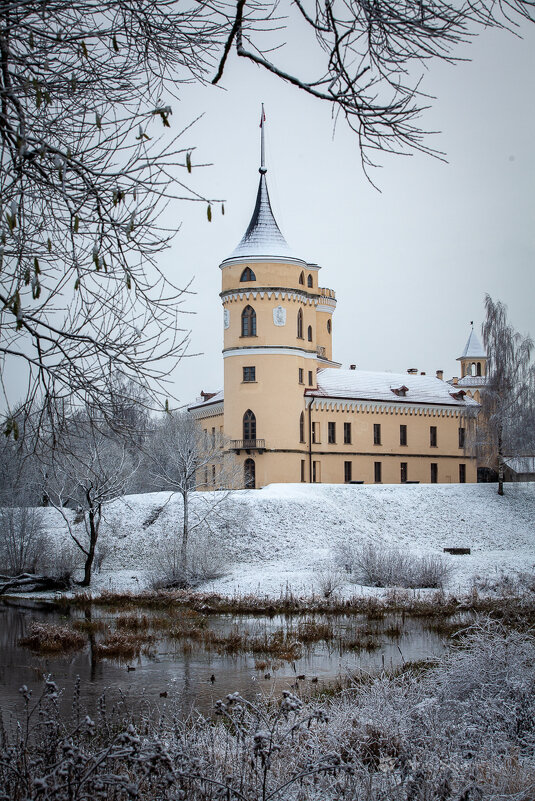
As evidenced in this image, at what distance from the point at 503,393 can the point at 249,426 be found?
13.4 meters

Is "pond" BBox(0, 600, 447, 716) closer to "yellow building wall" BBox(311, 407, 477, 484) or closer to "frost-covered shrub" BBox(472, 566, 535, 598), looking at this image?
"frost-covered shrub" BBox(472, 566, 535, 598)

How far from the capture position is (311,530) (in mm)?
34719

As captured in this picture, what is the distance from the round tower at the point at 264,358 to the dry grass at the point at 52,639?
28661 mm

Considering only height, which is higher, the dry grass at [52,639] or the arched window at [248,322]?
the arched window at [248,322]

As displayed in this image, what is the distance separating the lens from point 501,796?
5621mm

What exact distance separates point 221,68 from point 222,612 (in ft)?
58.6

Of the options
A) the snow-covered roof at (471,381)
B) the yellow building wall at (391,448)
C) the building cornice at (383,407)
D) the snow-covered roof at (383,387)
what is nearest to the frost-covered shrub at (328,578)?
the yellow building wall at (391,448)

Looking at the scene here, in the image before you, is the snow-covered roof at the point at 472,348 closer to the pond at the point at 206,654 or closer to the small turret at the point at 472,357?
the small turret at the point at 472,357

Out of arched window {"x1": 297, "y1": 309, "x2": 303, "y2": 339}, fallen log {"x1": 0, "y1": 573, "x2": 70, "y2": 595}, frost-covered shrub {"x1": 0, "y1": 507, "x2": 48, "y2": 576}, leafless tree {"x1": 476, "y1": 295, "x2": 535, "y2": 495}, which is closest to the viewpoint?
fallen log {"x1": 0, "y1": 573, "x2": 70, "y2": 595}

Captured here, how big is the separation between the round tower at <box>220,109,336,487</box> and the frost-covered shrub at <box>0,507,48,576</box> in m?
18.3

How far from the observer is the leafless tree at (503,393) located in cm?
4225

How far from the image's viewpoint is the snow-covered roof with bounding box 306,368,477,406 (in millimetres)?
51469

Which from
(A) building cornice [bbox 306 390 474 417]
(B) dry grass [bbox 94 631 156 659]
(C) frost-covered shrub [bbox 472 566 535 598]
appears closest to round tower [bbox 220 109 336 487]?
(A) building cornice [bbox 306 390 474 417]

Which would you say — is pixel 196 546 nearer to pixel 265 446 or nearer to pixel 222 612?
pixel 222 612
